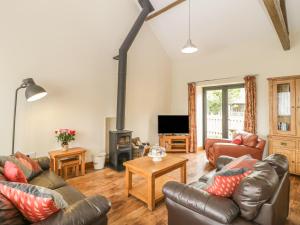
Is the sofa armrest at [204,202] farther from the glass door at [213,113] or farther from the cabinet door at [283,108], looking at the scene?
the glass door at [213,113]

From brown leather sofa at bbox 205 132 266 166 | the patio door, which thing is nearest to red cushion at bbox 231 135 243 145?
brown leather sofa at bbox 205 132 266 166

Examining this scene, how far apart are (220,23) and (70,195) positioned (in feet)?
15.3

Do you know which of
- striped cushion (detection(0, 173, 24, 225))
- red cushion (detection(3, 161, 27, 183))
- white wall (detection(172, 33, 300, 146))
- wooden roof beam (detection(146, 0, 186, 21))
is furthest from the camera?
wooden roof beam (detection(146, 0, 186, 21))

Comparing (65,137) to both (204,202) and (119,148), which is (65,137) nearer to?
(119,148)

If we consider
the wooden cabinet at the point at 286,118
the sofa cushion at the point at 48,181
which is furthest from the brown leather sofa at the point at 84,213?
the wooden cabinet at the point at 286,118

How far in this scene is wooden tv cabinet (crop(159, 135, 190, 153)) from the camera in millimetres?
5504

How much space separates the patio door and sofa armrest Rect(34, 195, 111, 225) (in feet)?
15.5

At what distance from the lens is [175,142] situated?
18.5ft

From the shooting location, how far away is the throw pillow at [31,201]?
1.17 metres

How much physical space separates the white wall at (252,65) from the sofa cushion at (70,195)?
14.0 ft

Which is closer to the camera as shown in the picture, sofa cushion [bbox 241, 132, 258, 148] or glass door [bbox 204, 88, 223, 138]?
sofa cushion [bbox 241, 132, 258, 148]

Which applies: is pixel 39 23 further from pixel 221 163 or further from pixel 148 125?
pixel 221 163

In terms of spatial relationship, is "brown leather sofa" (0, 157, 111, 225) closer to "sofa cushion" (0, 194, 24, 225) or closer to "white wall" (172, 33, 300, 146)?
"sofa cushion" (0, 194, 24, 225)

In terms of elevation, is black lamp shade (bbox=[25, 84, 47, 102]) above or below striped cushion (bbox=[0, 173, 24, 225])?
above
